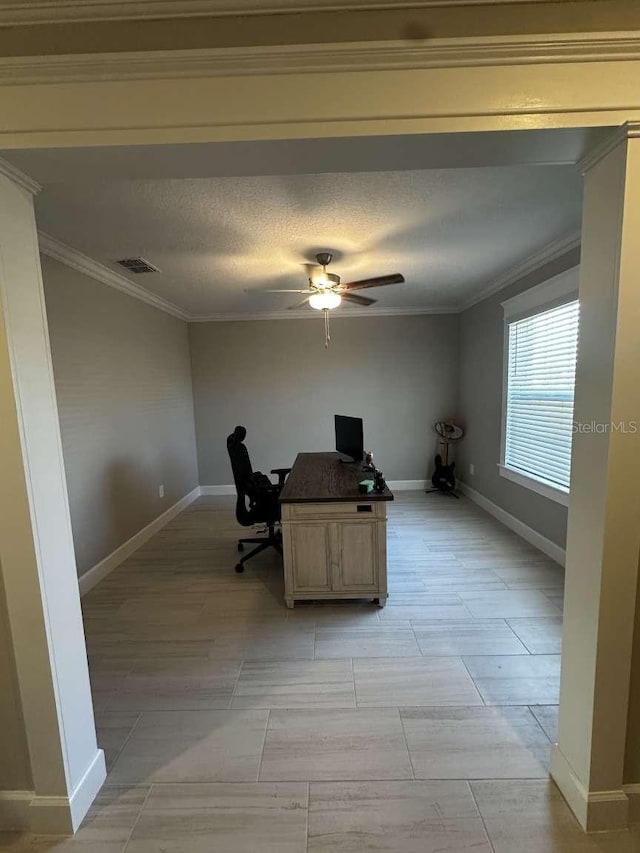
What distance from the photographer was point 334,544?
2500 mm

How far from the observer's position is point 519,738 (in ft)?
5.13

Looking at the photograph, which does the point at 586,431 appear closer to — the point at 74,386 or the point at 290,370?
the point at 74,386

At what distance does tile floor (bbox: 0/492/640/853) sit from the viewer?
1.25 m

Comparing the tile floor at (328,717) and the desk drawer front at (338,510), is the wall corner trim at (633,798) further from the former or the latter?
the desk drawer front at (338,510)

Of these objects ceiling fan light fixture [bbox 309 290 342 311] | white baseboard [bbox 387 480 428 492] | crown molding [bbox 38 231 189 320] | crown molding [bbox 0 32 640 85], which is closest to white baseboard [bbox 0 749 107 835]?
crown molding [bbox 0 32 640 85]

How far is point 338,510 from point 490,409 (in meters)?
2.62

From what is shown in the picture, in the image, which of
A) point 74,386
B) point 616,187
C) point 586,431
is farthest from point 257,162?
point 74,386

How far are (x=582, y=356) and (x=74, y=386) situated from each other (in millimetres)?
3118

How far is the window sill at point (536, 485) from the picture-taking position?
2925 millimetres

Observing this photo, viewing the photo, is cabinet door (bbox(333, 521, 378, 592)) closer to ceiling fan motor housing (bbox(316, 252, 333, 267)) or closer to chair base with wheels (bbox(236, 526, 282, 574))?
chair base with wheels (bbox(236, 526, 282, 574))

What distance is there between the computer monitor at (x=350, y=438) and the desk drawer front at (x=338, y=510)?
102 centimetres

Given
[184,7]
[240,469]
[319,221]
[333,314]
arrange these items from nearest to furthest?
[184,7]
[319,221]
[240,469]
[333,314]

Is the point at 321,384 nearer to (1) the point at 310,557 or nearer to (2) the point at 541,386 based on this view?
(2) the point at 541,386

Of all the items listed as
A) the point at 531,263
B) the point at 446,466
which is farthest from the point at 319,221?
the point at 446,466
